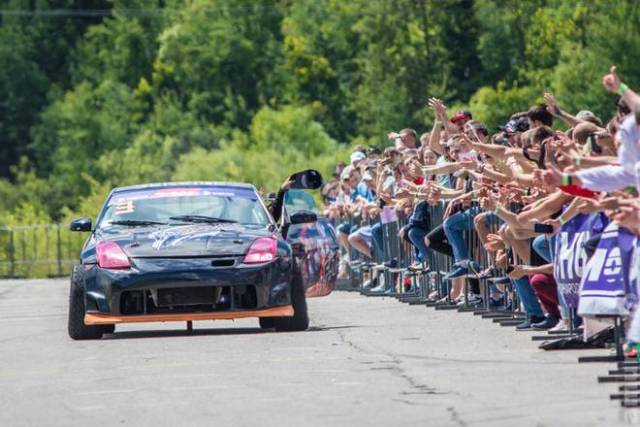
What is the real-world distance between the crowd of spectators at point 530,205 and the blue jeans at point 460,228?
10 millimetres

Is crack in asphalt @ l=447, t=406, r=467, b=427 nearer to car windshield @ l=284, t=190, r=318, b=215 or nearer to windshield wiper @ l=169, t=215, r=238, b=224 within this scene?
windshield wiper @ l=169, t=215, r=238, b=224

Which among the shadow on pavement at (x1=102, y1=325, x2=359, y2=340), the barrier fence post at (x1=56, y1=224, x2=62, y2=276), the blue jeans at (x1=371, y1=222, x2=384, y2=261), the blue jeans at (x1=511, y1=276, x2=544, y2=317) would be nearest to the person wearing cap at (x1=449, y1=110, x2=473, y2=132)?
the shadow on pavement at (x1=102, y1=325, x2=359, y2=340)

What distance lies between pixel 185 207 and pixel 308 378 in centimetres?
595

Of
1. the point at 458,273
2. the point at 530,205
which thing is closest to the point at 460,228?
the point at 458,273

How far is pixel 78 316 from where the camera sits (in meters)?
18.7

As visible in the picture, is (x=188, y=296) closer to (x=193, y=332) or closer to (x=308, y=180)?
(x=193, y=332)

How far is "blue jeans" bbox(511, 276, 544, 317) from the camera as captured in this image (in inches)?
712

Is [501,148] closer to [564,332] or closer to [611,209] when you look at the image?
[564,332]

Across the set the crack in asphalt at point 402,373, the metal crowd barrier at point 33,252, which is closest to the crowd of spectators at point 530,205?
the crack in asphalt at point 402,373

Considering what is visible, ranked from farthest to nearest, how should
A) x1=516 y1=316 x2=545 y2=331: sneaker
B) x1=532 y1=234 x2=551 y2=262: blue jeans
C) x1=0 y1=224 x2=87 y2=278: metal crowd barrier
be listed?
x1=0 y1=224 x2=87 y2=278: metal crowd barrier, x1=516 y1=316 x2=545 y2=331: sneaker, x1=532 y1=234 x2=551 y2=262: blue jeans

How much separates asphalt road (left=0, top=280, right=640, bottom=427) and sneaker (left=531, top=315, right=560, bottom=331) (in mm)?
229

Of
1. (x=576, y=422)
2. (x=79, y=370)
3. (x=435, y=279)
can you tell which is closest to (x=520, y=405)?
(x=576, y=422)

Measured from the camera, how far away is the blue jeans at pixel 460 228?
21.7 m

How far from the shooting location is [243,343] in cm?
1761
